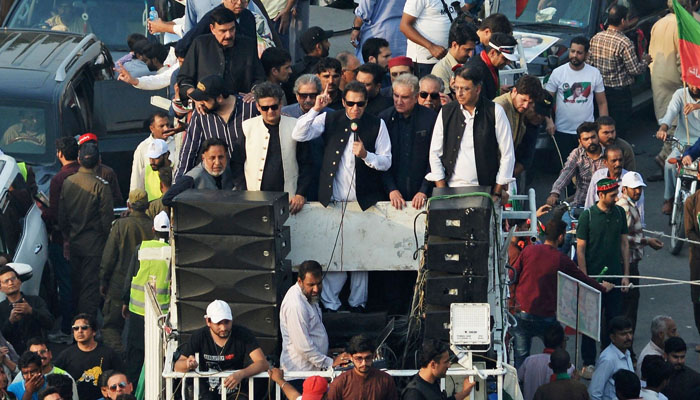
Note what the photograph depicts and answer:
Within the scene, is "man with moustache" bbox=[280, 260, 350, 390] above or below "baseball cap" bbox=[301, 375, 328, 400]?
above

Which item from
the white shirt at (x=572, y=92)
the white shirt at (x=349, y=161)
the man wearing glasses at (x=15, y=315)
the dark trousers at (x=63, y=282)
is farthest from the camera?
the white shirt at (x=572, y=92)

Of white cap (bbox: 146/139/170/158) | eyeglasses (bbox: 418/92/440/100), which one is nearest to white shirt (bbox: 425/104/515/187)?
eyeglasses (bbox: 418/92/440/100)

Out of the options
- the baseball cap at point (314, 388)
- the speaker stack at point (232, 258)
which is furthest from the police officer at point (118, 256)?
the baseball cap at point (314, 388)

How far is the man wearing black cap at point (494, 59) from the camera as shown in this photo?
1689 cm

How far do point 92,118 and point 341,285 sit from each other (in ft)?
18.0

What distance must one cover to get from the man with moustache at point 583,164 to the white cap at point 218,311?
5640mm

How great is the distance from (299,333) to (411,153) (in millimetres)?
2218

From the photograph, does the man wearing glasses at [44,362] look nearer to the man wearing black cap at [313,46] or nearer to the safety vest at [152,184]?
the safety vest at [152,184]

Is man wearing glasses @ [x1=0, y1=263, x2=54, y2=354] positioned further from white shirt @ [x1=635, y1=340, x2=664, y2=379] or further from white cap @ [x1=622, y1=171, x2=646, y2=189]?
white cap @ [x1=622, y1=171, x2=646, y2=189]

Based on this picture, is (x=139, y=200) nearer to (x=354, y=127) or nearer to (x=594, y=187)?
(x=354, y=127)

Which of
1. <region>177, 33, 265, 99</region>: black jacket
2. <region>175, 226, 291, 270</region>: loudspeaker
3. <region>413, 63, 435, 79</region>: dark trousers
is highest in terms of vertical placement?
<region>413, 63, 435, 79</region>: dark trousers

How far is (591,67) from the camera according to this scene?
20.5 metres

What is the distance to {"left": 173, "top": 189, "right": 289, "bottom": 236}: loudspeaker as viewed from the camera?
13570 millimetres

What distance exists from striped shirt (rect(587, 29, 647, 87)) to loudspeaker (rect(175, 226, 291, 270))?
8.64 metres
